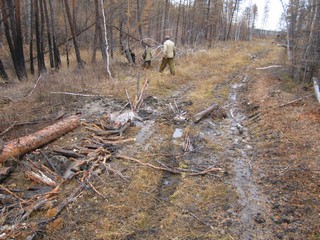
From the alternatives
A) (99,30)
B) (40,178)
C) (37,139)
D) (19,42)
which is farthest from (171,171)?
(19,42)

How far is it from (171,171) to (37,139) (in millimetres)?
3007

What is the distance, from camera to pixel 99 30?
13.2m

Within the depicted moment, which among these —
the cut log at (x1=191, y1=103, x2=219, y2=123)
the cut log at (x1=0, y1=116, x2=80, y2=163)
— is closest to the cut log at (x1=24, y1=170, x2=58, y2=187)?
the cut log at (x1=0, y1=116, x2=80, y2=163)

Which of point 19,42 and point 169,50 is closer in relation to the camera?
point 169,50

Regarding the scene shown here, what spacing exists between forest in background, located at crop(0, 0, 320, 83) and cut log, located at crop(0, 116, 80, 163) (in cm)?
565

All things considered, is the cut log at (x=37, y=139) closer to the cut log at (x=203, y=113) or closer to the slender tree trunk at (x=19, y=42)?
the cut log at (x=203, y=113)

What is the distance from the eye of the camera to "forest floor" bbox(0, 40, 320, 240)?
360cm

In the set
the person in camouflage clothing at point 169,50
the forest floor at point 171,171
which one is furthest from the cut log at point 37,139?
the person in camouflage clothing at point 169,50

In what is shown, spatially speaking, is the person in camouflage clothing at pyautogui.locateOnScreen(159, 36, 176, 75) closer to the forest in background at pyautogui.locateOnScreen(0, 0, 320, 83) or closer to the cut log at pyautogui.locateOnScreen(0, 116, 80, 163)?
the forest in background at pyautogui.locateOnScreen(0, 0, 320, 83)

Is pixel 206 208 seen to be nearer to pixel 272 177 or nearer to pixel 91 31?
pixel 272 177

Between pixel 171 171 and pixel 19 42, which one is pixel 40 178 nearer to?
pixel 171 171

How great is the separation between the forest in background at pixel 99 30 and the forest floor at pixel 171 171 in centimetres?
282

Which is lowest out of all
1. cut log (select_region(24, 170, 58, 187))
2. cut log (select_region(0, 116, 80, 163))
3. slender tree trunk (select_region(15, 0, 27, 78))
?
cut log (select_region(24, 170, 58, 187))

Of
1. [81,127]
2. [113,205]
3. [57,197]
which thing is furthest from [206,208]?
[81,127]
